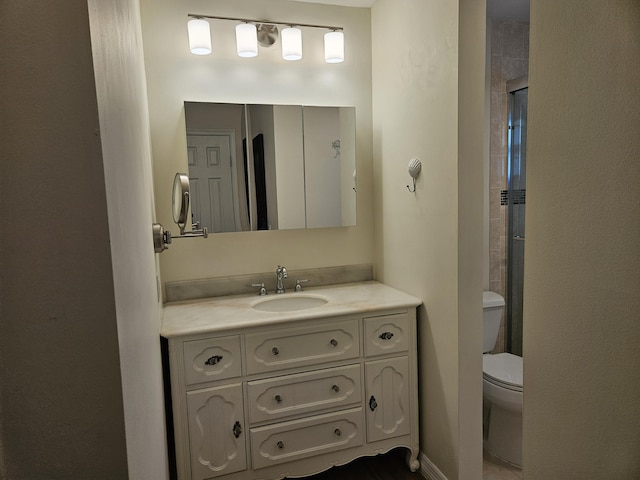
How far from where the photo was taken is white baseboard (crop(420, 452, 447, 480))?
1875 mm

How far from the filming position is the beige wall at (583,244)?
2.53 feet

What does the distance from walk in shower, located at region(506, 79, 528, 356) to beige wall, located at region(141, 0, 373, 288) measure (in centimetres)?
101

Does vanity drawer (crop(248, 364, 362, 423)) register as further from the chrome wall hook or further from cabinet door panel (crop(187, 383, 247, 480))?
the chrome wall hook

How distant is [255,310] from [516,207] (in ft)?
6.16

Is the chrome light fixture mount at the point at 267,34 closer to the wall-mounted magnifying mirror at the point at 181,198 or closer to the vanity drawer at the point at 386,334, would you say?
the wall-mounted magnifying mirror at the point at 181,198

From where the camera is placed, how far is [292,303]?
2184mm

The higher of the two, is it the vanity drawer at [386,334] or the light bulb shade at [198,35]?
the light bulb shade at [198,35]

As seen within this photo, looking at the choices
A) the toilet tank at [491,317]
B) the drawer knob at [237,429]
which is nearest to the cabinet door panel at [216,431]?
the drawer knob at [237,429]

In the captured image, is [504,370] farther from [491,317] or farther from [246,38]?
[246,38]

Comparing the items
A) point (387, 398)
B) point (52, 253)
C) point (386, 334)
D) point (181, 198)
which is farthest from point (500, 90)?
point (52, 253)

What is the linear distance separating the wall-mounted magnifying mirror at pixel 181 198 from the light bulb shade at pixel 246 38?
982 mm

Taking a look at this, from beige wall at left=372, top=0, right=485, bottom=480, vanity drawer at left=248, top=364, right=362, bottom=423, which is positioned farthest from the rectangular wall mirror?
vanity drawer at left=248, top=364, right=362, bottom=423

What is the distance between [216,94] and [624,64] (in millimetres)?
1818

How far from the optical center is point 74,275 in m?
0.43
